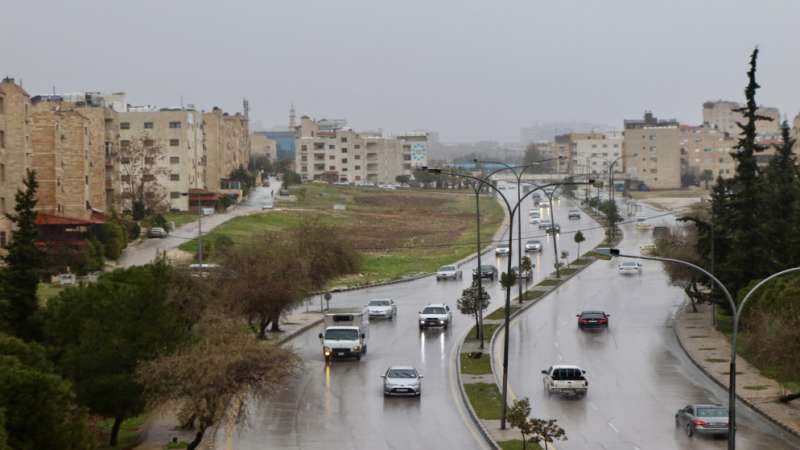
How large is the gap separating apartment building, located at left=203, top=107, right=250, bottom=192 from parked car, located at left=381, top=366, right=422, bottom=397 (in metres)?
102

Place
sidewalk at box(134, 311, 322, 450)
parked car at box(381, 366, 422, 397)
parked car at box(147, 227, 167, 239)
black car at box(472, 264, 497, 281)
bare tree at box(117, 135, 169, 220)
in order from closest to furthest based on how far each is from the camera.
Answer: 1. sidewalk at box(134, 311, 322, 450)
2. parked car at box(381, 366, 422, 397)
3. black car at box(472, 264, 497, 281)
4. parked car at box(147, 227, 167, 239)
5. bare tree at box(117, 135, 169, 220)

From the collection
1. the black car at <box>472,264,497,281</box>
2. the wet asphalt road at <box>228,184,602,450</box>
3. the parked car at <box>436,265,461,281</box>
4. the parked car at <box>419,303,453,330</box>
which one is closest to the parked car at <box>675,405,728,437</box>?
the wet asphalt road at <box>228,184,602,450</box>

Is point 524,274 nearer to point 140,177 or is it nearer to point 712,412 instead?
point 712,412

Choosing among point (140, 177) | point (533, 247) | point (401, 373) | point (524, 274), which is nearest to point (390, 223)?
point (140, 177)

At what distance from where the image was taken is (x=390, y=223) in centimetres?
14050

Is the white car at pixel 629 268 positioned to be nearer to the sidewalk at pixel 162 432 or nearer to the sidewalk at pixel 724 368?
the sidewalk at pixel 724 368

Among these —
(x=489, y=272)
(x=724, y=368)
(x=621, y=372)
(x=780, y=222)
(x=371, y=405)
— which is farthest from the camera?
(x=489, y=272)

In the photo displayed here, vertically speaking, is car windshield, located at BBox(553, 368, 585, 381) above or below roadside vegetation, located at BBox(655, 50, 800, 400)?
below

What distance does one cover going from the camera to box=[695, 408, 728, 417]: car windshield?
116ft

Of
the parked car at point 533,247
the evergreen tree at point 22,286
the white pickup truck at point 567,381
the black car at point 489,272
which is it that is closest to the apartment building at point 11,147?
the evergreen tree at point 22,286

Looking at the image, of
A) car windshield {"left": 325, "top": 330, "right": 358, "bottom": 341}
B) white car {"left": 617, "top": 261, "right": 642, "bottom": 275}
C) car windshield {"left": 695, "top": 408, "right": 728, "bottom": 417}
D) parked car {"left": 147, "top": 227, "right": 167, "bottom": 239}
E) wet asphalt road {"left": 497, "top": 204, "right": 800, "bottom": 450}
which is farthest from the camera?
parked car {"left": 147, "top": 227, "right": 167, "bottom": 239}

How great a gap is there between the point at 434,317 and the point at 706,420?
93.1 ft

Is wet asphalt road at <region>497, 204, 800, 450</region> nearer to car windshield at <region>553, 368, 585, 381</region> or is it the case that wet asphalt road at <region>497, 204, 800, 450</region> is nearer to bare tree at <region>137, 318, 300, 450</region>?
car windshield at <region>553, 368, 585, 381</region>

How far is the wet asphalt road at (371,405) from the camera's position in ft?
117
